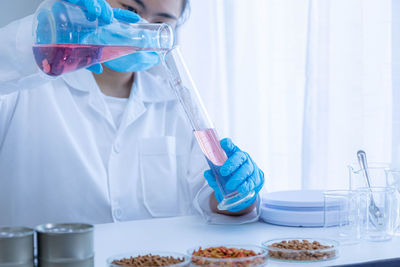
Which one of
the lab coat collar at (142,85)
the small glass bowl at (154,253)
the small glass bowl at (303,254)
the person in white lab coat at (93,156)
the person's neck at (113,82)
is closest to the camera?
the small glass bowl at (154,253)

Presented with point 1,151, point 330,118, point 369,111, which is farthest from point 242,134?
point 1,151

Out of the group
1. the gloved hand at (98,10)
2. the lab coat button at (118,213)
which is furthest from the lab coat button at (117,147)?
the gloved hand at (98,10)

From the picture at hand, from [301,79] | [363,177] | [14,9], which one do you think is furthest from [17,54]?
[14,9]

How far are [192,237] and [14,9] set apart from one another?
7.13 ft

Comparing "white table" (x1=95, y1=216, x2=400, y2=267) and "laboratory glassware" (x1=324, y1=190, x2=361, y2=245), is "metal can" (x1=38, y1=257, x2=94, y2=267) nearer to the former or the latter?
"white table" (x1=95, y1=216, x2=400, y2=267)

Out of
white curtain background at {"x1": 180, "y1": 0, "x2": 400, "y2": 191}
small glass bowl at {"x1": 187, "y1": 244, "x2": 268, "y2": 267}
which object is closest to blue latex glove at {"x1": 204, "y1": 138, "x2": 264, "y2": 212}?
small glass bowl at {"x1": 187, "y1": 244, "x2": 268, "y2": 267}

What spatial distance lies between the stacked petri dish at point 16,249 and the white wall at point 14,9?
2.32m

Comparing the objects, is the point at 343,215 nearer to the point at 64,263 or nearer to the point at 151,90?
the point at 64,263

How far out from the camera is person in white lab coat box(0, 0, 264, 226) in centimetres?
159

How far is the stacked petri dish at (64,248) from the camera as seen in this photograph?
27.2 inches

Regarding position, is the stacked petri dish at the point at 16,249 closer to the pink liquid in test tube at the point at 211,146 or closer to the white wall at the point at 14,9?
the pink liquid in test tube at the point at 211,146

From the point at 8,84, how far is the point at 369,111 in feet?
4.71

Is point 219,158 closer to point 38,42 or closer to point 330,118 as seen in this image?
point 38,42

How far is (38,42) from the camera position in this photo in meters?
1.01
